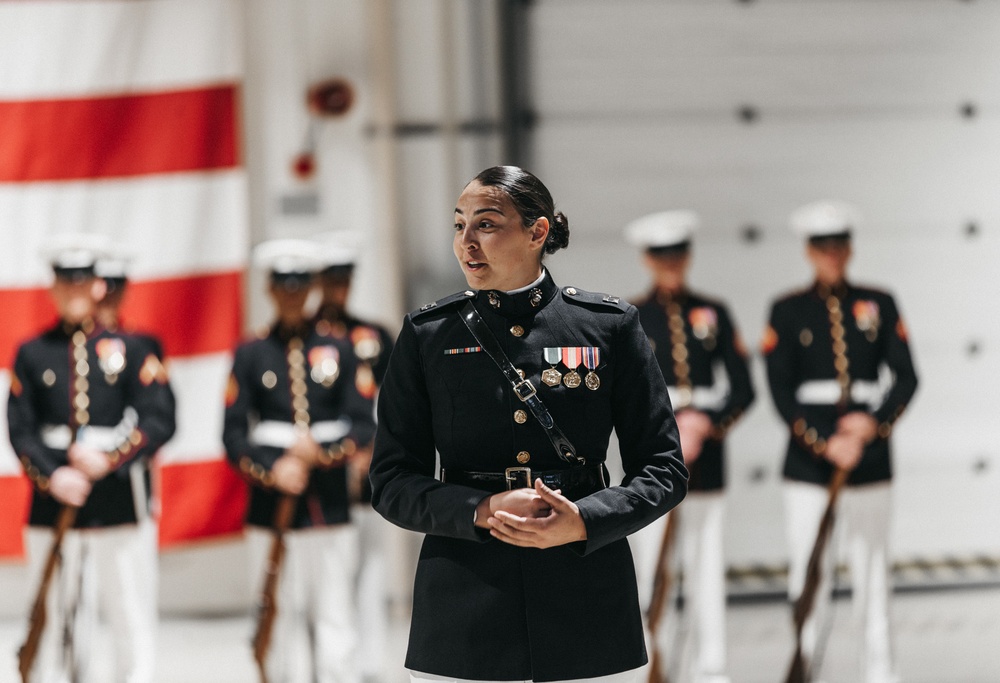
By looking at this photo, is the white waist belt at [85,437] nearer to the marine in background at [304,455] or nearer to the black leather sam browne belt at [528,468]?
the marine in background at [304,455]

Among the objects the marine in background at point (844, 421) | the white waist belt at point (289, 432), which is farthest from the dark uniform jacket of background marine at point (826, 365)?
the white waist belt at point (289, 432)

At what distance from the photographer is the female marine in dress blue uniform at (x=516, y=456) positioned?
1.68 metres

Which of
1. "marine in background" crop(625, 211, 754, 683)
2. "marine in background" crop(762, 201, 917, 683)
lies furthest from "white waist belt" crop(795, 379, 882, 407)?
"marine in background" crop(625, 211, 754, 683)

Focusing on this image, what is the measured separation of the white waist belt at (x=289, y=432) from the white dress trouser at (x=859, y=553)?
4.93 ft

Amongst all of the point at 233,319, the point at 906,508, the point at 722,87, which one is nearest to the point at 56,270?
the point at 233,319

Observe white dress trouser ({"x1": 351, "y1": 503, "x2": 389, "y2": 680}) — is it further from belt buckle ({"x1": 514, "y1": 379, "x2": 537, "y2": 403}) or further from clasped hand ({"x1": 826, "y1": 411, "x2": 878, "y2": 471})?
belt buckle ({"x1": 514, "y1": 379, "x2": 537, "y2": 403})

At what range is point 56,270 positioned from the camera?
4.04m

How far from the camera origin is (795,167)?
5793 millimetres

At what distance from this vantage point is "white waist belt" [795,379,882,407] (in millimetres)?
4176

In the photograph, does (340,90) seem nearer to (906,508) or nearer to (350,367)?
(350,367)

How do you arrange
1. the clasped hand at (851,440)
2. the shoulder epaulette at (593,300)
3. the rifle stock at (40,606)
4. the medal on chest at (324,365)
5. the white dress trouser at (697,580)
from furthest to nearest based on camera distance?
the white dress trouser at (697,580), the medal on chest at (324,365), the clasped hand at (851,440), the rifle stock at (40,606), the shoulder epaulette at (593,300)

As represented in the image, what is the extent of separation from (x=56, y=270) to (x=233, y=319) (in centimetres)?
155

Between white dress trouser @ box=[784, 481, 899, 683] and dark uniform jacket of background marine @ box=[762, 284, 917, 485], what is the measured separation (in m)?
0.07

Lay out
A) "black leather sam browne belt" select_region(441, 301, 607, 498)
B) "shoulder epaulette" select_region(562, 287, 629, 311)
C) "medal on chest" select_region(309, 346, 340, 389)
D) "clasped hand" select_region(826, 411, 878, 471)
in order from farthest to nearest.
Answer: "medal on chest" select_region(309, 346, 340, 389) < "clasped hand" select_region(826, 411, 878, 471) < "shoulder epaulette" select_region(562, 287, 629, 311) < "black leather sam browne belt" select_region(441, 301, 607, 498)
